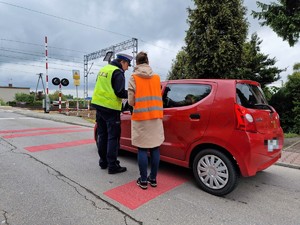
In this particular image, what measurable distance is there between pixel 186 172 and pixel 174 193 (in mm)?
933

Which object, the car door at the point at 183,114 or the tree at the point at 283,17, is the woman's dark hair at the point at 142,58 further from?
the tree at the point at 283,17

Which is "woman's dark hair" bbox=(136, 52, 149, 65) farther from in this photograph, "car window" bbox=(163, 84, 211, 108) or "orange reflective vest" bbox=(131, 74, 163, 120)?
"car window" bbox=(163, 84, 211, 108)

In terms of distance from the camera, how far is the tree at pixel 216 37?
30.5ft

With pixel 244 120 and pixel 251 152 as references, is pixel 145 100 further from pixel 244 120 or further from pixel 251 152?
pixel 251 152

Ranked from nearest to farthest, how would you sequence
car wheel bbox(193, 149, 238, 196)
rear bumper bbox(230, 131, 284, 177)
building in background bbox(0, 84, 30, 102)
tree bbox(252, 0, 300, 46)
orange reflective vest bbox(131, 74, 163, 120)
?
rear bumper bbox(230, 131, 284, 177), car wheel bbox(193, 149, 238, 196), orange reflective vest bbox(131, 74, 163, 120), tree bbox(252, 0, 300, 46), building in background bbox(0, 84, 30, 102)

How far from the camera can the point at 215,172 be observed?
3357 mm

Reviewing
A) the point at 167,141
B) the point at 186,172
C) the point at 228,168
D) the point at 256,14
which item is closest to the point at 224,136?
the point at 228,168

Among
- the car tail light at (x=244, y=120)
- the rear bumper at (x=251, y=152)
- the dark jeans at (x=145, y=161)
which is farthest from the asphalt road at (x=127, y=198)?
the car tail light at (x=244, y=120)

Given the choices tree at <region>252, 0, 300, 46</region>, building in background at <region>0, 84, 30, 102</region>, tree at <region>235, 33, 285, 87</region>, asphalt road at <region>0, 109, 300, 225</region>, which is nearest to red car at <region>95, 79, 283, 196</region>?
asphalt road at <region>0, 109, 300, 225</region>

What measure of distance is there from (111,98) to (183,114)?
120 cm

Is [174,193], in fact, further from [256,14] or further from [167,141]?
[256,14]

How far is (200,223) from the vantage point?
2639 millimetres

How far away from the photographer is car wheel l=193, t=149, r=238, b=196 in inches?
127

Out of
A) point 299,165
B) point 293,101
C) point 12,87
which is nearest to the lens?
point 299,165
